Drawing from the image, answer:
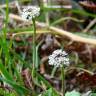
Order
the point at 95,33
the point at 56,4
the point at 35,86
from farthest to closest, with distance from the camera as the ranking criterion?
1. the point at 56,4
2. the point at 95,33
3. the point at 35,86

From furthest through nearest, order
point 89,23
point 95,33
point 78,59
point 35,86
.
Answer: point 89,23 < point 95,33 < point 78,59 < point 35,86

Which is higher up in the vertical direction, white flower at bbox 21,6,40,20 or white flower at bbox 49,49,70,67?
white flower at bbox 21,6,40,20

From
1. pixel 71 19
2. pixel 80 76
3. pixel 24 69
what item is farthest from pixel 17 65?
pixel 71 19

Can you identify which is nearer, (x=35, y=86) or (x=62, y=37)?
(x=35, y=86)

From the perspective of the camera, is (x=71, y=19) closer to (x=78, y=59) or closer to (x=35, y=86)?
(x=78, y=59)

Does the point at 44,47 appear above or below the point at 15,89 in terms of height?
below

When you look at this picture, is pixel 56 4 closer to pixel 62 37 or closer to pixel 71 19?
pixel 71 19

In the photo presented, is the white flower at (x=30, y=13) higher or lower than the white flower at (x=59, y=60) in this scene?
higher

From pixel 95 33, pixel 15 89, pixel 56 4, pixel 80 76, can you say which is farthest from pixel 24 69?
pixel 56 4

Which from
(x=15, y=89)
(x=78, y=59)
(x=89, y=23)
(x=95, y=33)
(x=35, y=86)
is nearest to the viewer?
(x=15, y=89)
